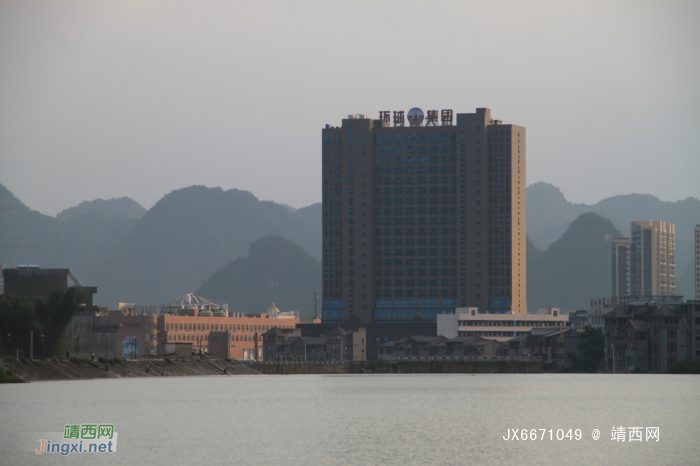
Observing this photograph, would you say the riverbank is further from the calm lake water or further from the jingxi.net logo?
the jingxi.net logo

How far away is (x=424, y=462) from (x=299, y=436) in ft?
59.6

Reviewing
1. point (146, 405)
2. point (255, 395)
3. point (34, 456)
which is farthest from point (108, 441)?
point (255, 395)

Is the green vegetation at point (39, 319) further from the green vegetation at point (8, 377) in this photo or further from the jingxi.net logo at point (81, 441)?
the jingxi.net logo at point (81, 441)

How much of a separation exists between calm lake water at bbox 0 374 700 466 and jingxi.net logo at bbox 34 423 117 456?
3.31 feet

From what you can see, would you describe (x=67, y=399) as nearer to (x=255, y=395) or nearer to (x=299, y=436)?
(x=255, y=395)

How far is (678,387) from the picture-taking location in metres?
151

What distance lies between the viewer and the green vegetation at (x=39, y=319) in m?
167

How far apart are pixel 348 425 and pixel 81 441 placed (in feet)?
82.2

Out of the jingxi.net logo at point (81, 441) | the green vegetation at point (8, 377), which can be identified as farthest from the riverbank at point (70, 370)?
the jingxi.net logo at point (81, 441)

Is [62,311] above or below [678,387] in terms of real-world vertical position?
above

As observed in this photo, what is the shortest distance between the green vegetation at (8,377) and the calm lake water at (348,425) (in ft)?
30.8

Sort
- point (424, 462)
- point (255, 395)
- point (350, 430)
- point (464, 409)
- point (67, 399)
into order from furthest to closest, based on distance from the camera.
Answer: point (255, 395) < point (67, 399) < point (464, 409) < point (350, 430) < point (424, 462)

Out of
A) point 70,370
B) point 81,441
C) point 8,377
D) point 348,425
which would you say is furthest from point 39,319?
point 81,441

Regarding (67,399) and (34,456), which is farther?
(67,399)
